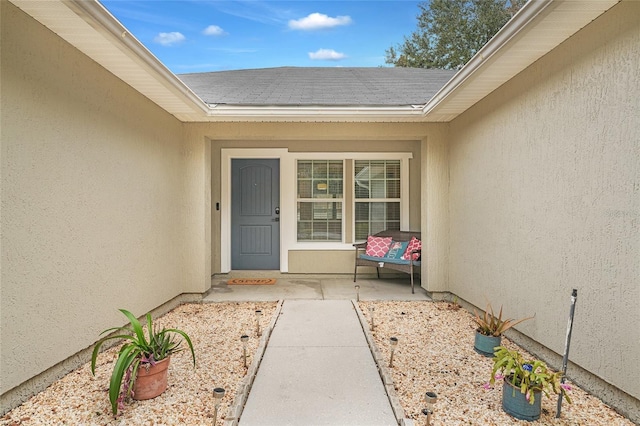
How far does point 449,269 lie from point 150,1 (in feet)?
45.7

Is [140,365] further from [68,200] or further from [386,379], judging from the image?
[386,379]

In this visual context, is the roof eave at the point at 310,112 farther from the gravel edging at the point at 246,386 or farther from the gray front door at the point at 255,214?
the gravel edging at the point at 246,386

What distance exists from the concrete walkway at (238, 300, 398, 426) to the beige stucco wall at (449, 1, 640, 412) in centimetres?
150

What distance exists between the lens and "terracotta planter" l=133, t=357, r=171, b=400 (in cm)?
229

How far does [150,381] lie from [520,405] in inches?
95.1

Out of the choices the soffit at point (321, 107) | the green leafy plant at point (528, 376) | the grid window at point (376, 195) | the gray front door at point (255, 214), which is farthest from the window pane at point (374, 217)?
the green leafy plant at point (528, 376)

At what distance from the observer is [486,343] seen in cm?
306

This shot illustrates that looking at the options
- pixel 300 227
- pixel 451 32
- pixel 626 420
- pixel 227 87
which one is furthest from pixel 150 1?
pixel 626 420

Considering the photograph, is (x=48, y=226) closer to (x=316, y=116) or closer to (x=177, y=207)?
(x=177, y=207)

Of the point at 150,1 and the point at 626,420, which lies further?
the point at 150,1

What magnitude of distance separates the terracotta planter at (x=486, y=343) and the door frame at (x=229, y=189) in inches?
146

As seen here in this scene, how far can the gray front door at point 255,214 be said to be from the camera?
630cm

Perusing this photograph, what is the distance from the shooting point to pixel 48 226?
97.3 inches

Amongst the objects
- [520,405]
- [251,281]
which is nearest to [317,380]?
[520,405]
